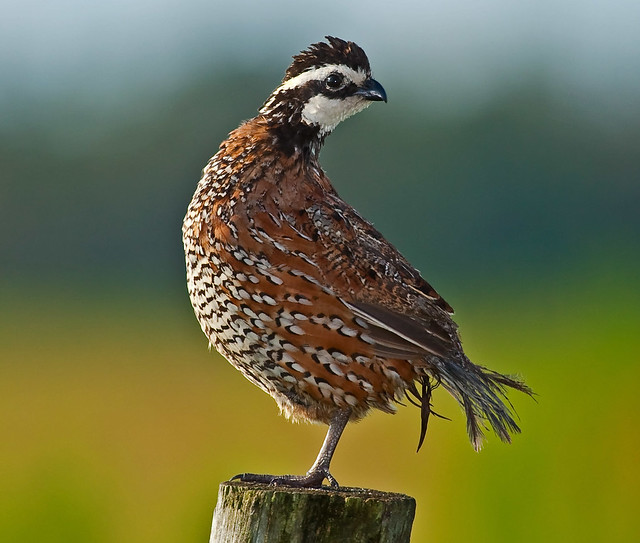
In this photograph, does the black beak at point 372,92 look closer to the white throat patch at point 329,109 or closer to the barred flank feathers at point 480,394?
the white throat patch at point 329,109

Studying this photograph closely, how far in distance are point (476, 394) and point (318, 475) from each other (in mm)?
729

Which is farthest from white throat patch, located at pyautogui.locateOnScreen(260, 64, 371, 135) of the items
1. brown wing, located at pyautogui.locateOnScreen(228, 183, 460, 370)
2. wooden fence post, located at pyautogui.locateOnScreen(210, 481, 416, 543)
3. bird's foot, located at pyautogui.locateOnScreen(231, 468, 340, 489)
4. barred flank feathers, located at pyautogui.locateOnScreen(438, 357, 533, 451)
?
wooden fence post, located at pyautogui.locateOnScreen(210, 481, 416, 543)

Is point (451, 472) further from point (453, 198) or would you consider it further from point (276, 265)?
point (453, 198)

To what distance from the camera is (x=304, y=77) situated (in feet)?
14.9

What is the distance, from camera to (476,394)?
14.4 ft

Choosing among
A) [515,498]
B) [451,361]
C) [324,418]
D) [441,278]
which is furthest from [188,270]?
[441,278]

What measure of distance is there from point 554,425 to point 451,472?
3.40 feet

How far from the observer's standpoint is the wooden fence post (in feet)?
11.4

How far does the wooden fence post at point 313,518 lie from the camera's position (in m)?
3.47

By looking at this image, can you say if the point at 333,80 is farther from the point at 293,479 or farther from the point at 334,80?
the point at 293,479

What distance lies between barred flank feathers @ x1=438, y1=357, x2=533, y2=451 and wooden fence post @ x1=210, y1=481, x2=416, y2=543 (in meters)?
0.91

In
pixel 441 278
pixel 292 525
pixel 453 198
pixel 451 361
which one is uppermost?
pixel 453 198

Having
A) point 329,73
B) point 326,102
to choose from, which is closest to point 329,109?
point 326,102

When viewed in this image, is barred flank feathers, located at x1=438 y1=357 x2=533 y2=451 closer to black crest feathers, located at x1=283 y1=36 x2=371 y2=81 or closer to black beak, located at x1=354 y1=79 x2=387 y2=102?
black beak, located at x1=354 y1=79 x2=387 y2=102
